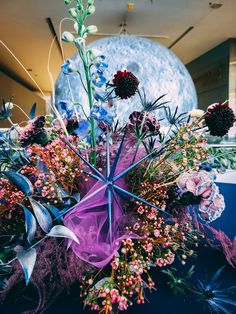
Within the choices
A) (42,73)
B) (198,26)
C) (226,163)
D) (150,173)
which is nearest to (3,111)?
(150,173)

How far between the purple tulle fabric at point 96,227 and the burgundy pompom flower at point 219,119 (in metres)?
0.19

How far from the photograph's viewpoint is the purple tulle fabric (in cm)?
45

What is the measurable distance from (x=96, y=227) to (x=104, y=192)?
0.05 meters

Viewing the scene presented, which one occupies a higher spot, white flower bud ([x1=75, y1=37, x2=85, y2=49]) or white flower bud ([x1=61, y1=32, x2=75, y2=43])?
white flower bud ([x1=61, y1=32, x2=75, y2=43])

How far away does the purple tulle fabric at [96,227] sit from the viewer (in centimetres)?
45

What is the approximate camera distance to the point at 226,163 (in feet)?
3.56

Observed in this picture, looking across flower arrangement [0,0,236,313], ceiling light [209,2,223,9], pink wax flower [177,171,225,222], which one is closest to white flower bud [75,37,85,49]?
flower arrangement [0,0,236,313]

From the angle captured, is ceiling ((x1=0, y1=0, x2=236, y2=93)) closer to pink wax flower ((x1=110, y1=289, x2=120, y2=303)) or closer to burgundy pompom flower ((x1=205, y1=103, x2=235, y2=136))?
burgundy pompom flower ((x1=205, y1=103, x2=235, y2=136))

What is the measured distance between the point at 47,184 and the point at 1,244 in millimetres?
134

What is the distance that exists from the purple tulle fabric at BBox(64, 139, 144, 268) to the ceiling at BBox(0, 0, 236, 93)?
122 inches

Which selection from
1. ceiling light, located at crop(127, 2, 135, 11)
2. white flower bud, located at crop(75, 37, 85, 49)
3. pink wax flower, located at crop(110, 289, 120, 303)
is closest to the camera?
pink wax flower, located at crop(110, 289, 120, 303)

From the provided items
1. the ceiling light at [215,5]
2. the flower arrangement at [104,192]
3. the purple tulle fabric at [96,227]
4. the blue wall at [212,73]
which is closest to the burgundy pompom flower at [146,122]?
the flower arrangement at [104,192]

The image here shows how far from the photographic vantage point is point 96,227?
473mm

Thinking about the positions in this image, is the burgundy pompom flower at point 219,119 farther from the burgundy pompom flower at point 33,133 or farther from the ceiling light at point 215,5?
the ceiling light at point 215,5
